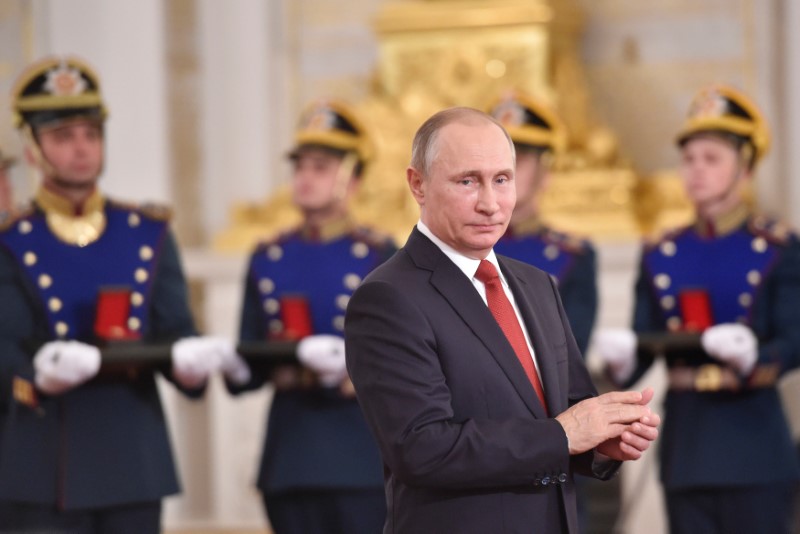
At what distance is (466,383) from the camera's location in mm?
2576

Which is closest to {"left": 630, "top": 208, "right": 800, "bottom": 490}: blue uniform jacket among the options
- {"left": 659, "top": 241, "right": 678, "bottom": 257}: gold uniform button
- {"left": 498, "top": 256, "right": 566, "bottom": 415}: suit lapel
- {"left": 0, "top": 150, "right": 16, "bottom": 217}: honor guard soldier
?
{"left": 659, "top": 241, "right": 678, "bottom": 257}: gold uniform button

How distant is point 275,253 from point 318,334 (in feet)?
1.11

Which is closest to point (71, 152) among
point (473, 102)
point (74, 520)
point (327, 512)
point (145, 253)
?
point (145, 253)

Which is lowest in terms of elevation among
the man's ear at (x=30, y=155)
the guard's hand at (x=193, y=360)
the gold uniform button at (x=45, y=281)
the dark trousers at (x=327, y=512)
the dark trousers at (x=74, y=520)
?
the dark trousers at (x=327, y=512)

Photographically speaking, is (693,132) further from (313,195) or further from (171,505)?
(171,505)

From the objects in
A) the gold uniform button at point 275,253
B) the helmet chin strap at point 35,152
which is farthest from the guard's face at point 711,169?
the helmet chin strap at point 35,152

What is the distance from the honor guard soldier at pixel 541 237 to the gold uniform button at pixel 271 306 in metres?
0.74

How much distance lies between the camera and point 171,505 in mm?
7547

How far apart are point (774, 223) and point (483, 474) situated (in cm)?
254

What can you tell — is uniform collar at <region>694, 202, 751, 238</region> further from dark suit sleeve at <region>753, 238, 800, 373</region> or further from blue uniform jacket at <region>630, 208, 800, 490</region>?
dark suit sleeve at <region>753, 238, 800, 373</region>

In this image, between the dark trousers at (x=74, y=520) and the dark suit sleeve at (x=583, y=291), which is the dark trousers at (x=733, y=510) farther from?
the dark trousers at (x=74, y=520)

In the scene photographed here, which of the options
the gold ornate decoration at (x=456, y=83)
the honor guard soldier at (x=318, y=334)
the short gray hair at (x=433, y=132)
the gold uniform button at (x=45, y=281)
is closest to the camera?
the short gray hair at (x=433, y=132)

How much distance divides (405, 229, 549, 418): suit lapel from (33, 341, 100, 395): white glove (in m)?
1.52

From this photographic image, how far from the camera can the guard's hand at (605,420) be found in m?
2.55
